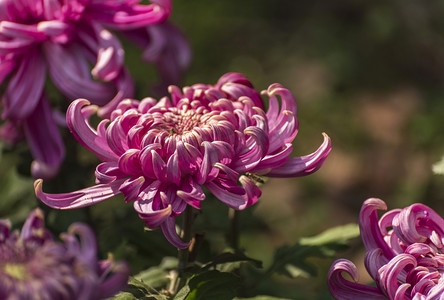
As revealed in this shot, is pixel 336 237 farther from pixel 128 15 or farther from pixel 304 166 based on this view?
pixel 128 15

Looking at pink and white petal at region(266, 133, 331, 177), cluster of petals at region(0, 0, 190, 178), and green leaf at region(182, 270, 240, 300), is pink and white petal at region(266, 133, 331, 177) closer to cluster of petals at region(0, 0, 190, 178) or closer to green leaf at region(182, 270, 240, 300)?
green leaf at region(182, 270, 240, 300)

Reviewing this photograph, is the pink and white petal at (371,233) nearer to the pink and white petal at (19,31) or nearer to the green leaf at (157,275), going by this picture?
the green leaf at (157,275)

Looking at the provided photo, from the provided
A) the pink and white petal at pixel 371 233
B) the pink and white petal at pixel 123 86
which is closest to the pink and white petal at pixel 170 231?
the pink and white petal at pixel 371 233

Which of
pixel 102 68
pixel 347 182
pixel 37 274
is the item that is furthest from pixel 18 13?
pixel 347 182

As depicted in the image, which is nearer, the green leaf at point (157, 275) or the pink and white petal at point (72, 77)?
the green leaf at point (157, 275)

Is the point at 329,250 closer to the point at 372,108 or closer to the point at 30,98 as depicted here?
the point at 30,98
